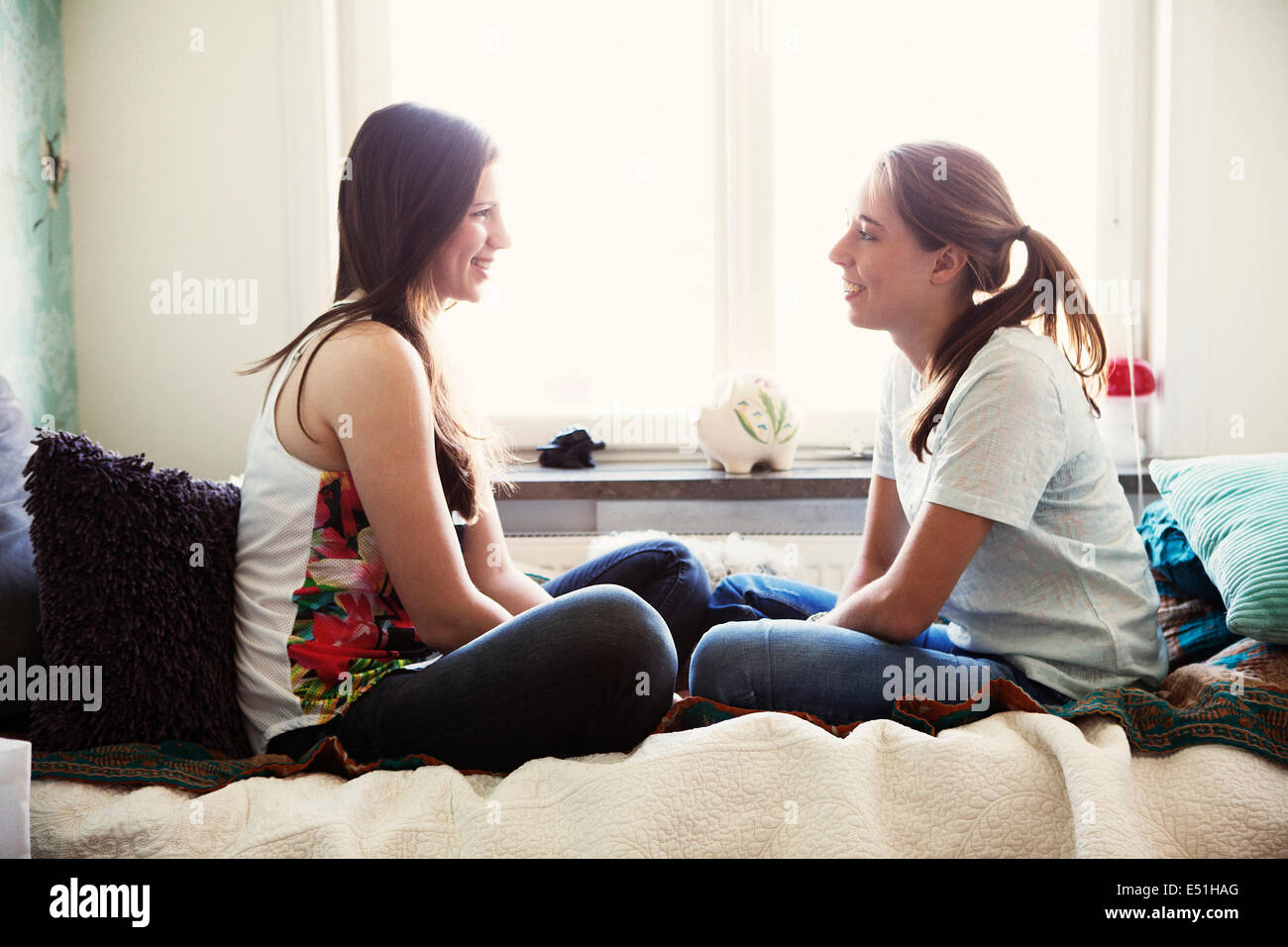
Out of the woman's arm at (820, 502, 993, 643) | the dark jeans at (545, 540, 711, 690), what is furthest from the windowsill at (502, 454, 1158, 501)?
the woman's arm at (820, 502, 993, 643)

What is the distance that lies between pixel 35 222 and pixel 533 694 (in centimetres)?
181

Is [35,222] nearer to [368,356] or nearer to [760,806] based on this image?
[368,356]

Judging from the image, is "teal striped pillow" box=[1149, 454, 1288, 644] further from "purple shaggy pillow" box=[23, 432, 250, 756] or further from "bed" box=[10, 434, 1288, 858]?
"purple shaggy pillow" box=[23, 432, 250, 756]

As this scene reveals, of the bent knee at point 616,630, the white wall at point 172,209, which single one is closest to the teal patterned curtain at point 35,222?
the white wall at point 172,209

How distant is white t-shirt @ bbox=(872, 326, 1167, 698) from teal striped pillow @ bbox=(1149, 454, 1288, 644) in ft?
0.33

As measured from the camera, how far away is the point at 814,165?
7.99 ft

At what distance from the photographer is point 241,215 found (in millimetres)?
2326

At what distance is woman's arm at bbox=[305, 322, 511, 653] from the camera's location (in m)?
1.11

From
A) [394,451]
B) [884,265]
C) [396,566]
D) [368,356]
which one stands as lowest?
[396,566]

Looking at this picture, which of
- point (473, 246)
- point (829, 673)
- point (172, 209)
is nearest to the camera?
point (829, 673)

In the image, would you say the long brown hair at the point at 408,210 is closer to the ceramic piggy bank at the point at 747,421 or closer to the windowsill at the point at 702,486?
the windowsill at the point at 702,486

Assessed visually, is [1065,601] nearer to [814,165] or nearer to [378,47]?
[814,165]

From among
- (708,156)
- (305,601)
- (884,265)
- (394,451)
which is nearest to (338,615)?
(305,601)
